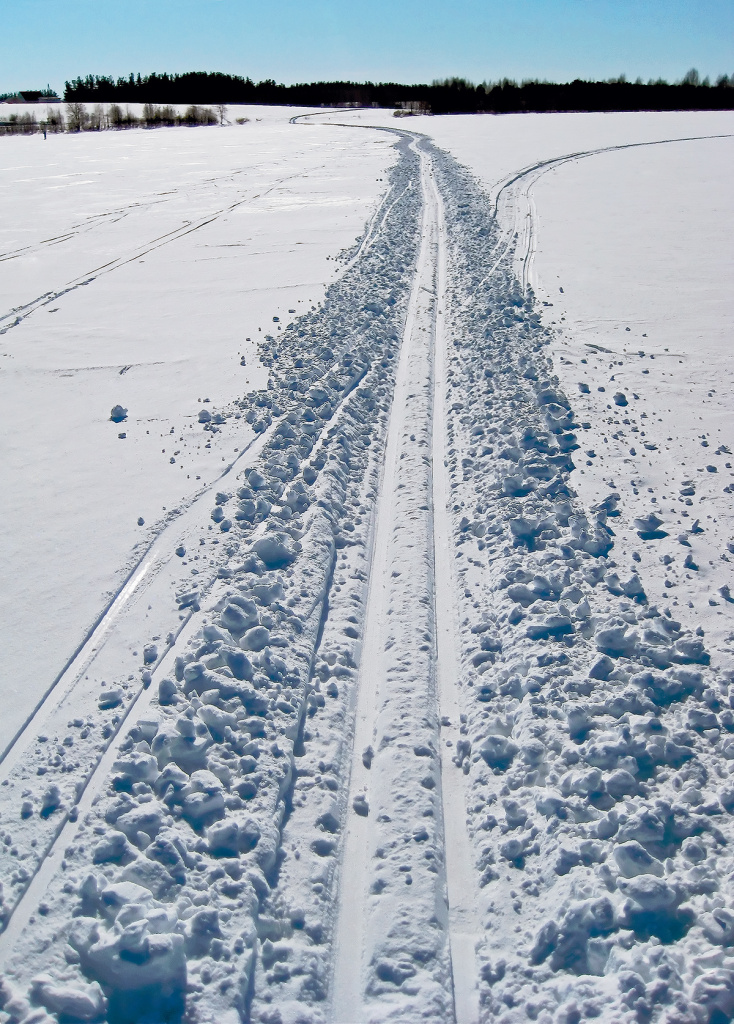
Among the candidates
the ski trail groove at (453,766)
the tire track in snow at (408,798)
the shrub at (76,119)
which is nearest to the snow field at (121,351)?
the tire track in snow at (408,798)

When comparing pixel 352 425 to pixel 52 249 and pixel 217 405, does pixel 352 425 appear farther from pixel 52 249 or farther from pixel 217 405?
pixel 52 249

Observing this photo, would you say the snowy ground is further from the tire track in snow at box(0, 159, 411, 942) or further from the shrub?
the shrub

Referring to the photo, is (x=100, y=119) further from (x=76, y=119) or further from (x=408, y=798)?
(x=408, y=798)

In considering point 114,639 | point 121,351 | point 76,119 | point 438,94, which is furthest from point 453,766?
point 438,94

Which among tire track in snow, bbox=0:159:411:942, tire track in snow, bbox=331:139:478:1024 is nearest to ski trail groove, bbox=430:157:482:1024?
tire track in snow, bbox=331:139:478:1024

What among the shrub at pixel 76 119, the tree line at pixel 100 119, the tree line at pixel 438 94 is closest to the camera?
the tree line at pixel 100 119

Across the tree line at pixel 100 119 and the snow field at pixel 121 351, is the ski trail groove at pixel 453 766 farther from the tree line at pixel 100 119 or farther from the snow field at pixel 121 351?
the tree line at pixel 100 119

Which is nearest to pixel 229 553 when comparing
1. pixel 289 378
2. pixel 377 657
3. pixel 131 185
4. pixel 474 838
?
pixel 377 657
